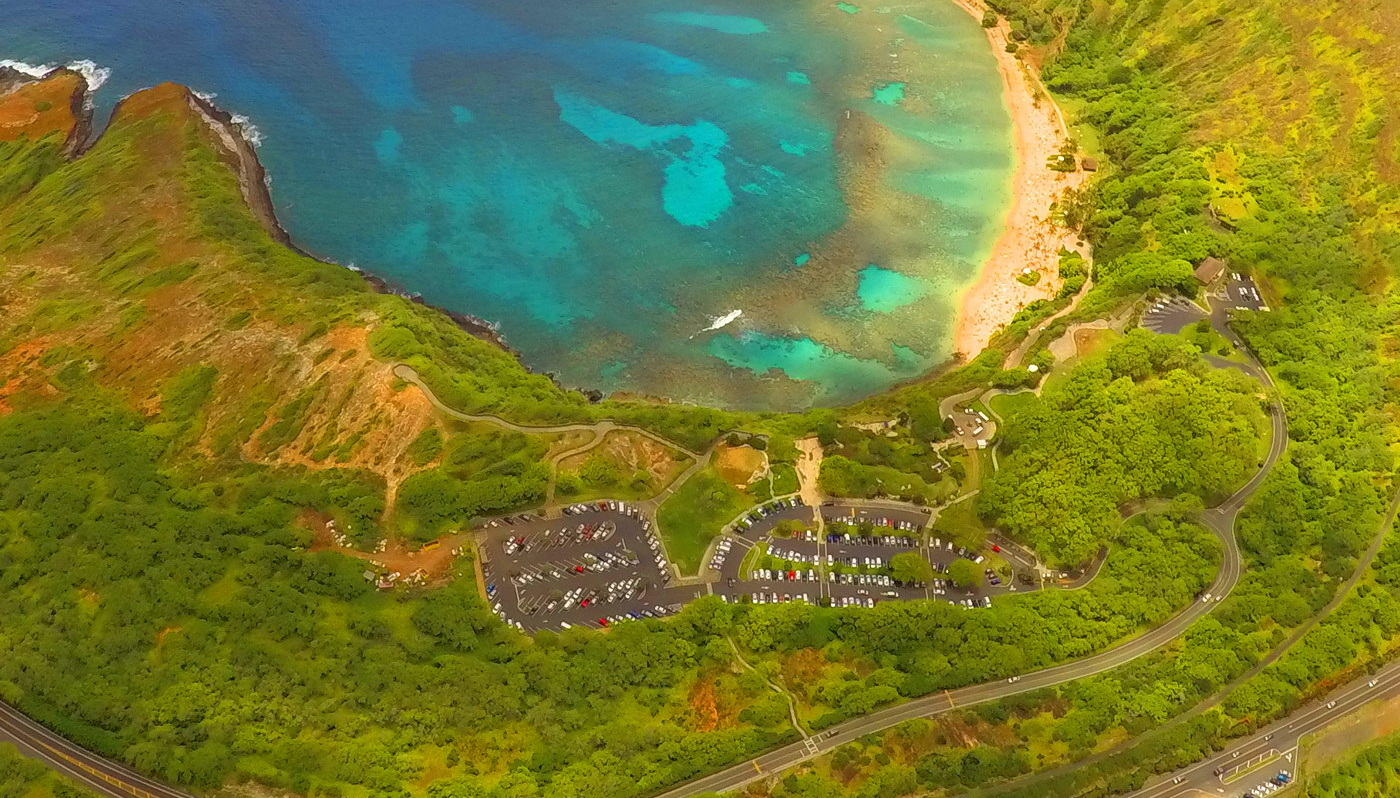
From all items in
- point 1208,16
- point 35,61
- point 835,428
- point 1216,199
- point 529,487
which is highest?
point 1208,16

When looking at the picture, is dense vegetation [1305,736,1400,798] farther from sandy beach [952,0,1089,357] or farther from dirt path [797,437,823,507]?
sandy beach [952,0,1089,357]

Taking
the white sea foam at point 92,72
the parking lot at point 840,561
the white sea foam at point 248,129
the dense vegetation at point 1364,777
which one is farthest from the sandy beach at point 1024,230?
the white sea foam at point 92,72

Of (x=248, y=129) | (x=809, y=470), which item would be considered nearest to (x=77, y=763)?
(x=809, y=470)

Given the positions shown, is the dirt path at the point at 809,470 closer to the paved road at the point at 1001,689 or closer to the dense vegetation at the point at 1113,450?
the dense vegetation at the point at 1113,450

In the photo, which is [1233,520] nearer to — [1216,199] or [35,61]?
[1216,199]

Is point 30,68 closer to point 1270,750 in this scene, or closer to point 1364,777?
point 1270,750

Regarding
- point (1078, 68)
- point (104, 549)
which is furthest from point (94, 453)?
point (1078, 68)
